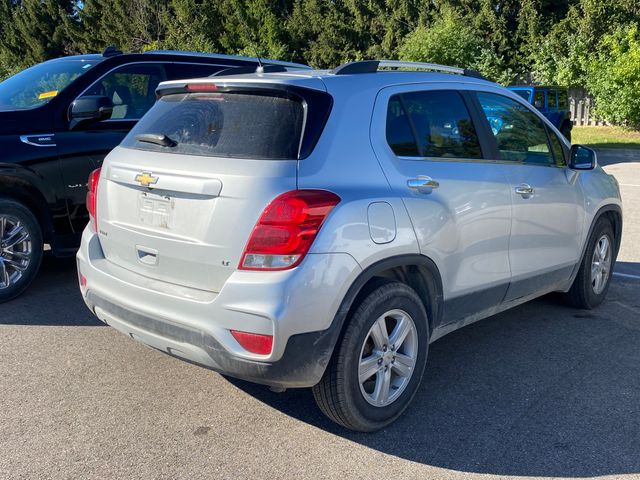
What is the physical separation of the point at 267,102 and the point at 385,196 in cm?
76

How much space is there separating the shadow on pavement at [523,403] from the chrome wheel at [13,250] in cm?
250

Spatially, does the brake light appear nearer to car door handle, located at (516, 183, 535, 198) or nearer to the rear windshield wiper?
the rear windshield wiper

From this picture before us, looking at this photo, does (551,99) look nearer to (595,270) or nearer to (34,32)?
(595,270)

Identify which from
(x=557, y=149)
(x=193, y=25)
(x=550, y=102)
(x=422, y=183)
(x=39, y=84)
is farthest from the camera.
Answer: (x=193, y=25)

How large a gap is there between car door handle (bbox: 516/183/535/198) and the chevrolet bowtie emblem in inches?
90.4

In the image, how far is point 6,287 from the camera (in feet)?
18.2

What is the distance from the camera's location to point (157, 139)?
376 centimetres

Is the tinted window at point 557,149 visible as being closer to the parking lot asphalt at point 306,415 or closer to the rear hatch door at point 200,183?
the parking lot asphalt at point 306,415

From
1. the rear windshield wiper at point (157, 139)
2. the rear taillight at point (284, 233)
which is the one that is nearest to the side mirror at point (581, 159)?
the rear taillight at point (284, 233)

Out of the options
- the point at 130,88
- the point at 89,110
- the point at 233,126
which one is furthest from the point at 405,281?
the point at 130,88

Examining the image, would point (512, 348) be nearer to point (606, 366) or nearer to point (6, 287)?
point (606, 366)

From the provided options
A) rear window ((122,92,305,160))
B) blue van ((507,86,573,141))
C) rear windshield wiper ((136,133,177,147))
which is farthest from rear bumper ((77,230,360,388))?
blue van ((507,86,573,141))

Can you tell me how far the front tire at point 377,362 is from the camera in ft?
11.0

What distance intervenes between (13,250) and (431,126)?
3563 millimetres
